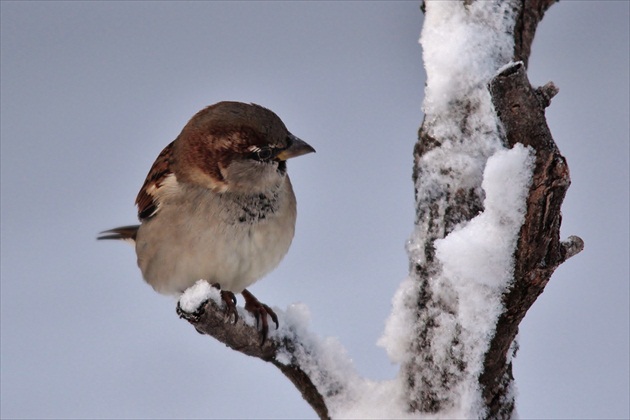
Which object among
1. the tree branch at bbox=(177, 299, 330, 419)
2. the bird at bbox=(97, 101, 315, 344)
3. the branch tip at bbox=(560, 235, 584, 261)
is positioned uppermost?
the bird at bbox=(97, 101, 315, 344)

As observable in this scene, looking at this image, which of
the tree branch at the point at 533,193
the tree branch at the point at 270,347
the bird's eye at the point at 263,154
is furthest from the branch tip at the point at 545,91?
the bird's eye at the point at 263,154

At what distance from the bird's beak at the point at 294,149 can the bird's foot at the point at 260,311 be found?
0.34m

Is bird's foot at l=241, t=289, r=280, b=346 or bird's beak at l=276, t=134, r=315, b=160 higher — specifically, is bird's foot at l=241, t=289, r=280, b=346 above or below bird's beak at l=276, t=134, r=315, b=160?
below

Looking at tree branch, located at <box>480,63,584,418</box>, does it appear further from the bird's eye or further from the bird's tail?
the bird's tail

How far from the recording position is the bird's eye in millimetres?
1664

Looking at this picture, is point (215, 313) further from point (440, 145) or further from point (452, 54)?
point (452, 54)

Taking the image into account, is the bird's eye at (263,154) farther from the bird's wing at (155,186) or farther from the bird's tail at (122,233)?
the bird's tail at (122,233)

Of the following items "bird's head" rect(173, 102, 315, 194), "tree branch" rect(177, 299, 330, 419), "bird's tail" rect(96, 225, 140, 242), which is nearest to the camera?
"tree branch" rect(177, 299, 330, 419)

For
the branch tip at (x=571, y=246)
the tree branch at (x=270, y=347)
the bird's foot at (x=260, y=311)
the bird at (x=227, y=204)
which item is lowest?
the tree branch at (x=270, y=347)

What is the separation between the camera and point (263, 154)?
1.68 meters

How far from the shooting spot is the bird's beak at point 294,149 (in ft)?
5.45

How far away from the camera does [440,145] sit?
130 centimetres

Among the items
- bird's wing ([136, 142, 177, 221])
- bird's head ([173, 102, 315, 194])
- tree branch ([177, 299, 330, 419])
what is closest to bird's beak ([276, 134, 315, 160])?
bird's head ([173, 102, 315, 194])

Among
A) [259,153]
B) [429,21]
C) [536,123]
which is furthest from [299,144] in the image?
[536,123]
